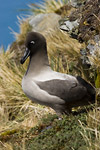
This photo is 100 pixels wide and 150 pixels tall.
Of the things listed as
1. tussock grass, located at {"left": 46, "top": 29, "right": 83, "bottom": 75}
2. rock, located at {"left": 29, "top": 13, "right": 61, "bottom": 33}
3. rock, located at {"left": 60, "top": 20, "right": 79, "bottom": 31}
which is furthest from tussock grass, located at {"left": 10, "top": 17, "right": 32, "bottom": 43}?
rock, located at {"left": 60, "top": 20, "right": 79, "bottom": 31}

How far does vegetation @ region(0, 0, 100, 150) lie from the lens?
5.02 meters

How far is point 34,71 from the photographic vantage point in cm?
621

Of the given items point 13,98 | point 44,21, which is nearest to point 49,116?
point 13,98

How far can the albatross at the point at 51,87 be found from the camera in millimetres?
5902

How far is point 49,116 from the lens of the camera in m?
6.56

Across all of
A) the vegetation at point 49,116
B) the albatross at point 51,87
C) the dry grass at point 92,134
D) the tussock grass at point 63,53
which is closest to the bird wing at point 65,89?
the albatross at point 51,87

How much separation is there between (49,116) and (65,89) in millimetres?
831

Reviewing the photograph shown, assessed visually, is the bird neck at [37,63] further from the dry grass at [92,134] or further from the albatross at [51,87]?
the dry grass at [92,134]

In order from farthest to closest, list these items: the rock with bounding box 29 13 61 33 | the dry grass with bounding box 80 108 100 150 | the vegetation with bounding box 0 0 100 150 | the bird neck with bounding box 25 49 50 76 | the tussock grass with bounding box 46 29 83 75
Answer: the rock with bounding box 29 13 61 33 → the tussock grass with bounding box 46 29 83 75 → the bird neck with bounding box 25 49 50 76 → the vegetation with bounding box 0 0 100 150 → the dry grass with bounding box 80 108 100 150

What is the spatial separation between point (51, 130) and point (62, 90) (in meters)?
0.64

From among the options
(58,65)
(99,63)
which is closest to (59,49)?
(58,65)

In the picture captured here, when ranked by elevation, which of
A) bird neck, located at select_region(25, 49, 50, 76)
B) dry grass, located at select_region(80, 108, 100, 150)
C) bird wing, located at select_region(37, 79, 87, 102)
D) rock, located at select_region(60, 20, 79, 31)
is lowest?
dry grass, located at select_region(80, 108, 100, 150)

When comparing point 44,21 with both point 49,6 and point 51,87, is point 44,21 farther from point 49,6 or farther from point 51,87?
point 51,87

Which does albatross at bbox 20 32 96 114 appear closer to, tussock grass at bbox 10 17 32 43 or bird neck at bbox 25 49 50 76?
bird neck at bbox 25 49 50 76
